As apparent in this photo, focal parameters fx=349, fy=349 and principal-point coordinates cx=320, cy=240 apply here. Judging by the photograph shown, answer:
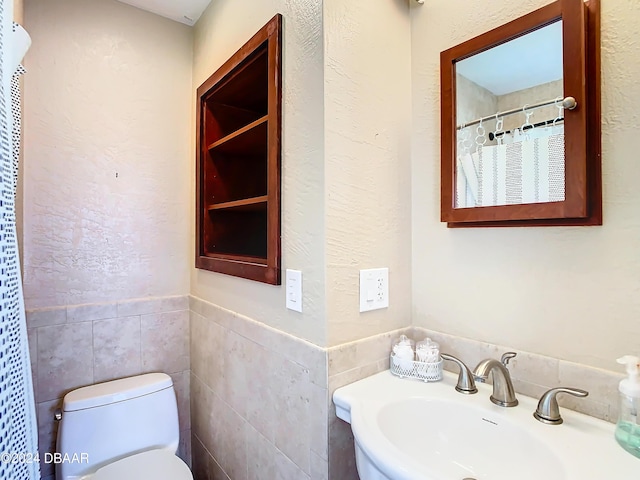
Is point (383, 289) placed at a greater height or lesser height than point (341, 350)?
greater

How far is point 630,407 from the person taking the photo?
73 centimetres

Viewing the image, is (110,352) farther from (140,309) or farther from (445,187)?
(445,187)

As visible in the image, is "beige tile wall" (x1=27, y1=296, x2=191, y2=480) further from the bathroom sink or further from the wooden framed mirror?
the wooden framed mirror

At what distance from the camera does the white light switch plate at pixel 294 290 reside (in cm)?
107

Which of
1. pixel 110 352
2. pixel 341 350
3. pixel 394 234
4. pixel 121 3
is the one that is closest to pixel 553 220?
pixel 394 234

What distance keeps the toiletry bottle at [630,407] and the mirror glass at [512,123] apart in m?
0.39

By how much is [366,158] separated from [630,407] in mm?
863

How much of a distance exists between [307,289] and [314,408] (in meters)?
0.34

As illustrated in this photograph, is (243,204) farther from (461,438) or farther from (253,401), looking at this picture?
(461,438)

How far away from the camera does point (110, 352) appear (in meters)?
1.63

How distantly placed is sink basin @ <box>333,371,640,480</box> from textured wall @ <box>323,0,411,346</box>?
0.20 m

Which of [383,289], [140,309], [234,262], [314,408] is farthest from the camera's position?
[140,309]

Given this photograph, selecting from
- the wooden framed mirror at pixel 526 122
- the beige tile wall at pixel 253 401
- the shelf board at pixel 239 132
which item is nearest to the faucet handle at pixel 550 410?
the wooden framed mirror at pixel 526 122

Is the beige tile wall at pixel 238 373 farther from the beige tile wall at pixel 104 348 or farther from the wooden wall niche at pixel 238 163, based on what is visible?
the wooden wall niche at pixel 238 163
